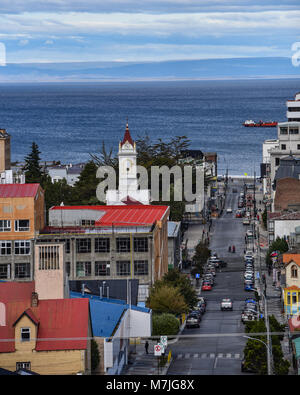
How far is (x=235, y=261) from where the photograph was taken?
74.1 metres

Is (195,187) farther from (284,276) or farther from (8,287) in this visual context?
(8,287)

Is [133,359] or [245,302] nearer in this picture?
[133,359]

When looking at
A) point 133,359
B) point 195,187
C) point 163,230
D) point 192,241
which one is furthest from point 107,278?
point 195,187

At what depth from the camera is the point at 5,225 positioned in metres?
55.7

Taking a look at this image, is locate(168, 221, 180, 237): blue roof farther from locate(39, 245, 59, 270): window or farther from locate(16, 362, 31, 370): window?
locate(16, 362, 31, 370): window

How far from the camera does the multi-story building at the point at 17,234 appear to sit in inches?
2180

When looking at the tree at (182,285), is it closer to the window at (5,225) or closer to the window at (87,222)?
the window at (87,222)

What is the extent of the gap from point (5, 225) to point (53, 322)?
23.6m

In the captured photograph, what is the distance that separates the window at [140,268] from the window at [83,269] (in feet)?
9.18

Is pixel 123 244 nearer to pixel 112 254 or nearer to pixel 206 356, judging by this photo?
pixel 112 254

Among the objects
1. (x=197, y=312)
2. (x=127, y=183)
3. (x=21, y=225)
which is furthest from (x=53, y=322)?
(x=127, y=183)

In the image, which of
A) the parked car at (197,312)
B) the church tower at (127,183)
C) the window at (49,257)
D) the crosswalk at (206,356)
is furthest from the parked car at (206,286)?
the window at (49,257)
